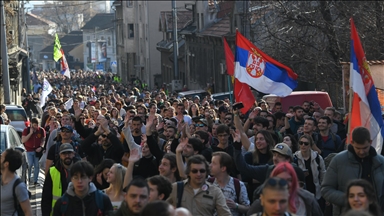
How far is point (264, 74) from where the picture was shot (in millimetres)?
17531

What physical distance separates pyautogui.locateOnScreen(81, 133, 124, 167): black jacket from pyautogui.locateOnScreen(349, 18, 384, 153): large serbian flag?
3.48 meters

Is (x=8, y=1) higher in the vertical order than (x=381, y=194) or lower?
higher

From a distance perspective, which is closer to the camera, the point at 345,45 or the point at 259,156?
the point at 259,156

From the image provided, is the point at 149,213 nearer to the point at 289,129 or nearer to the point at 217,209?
the point at 217,209

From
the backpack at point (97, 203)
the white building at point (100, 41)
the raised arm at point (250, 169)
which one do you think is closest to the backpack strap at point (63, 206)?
the backpack at point (97, 203)

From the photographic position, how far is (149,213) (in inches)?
219

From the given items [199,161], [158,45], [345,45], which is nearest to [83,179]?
[199,161]

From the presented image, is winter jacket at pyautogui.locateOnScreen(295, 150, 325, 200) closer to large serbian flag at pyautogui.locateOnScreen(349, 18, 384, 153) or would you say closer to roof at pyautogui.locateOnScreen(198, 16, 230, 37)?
large serbian flag at pyautogui.locateOnScreen(349, 18, 384, 153)

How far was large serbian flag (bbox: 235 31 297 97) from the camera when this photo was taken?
Result: 1736 centimetres

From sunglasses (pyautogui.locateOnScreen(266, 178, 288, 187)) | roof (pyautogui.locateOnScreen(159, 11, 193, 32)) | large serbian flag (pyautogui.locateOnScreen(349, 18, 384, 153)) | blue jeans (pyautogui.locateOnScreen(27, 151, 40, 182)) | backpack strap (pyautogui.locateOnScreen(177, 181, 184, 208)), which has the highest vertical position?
roof (pyautogui.locateOnScreen(159, 11, 193, 32))

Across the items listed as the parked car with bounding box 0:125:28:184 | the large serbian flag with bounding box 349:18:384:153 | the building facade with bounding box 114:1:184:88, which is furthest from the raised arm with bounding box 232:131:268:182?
the building facade with bounding box 114:1:184:88

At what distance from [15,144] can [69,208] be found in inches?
226

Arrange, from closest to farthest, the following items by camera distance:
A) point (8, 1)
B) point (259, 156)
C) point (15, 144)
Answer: point (259, 156), point (15, 144), point (8, 1)

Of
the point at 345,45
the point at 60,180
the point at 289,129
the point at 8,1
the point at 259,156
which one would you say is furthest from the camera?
the point at 8,1
